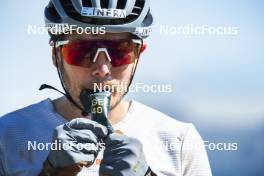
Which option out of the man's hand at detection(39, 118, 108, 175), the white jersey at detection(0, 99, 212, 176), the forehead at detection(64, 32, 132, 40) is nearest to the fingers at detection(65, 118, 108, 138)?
the man's hand at detection(39, 118, 108, 175)

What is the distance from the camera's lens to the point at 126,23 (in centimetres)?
250

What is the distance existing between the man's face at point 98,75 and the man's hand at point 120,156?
0.16 metres

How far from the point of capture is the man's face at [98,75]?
2432 mm

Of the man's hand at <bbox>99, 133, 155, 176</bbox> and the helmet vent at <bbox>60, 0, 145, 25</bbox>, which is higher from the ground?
the helmet vent at <bbox>60, 0, 145, 25</bbox>

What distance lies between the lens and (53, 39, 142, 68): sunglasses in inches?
96.6

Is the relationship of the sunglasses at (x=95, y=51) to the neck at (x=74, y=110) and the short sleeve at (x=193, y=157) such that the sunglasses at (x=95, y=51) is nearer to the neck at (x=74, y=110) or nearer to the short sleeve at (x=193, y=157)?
the neck at (x=74, y=110)

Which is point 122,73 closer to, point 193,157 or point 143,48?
point 143,48

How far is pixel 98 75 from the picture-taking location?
2.43 m

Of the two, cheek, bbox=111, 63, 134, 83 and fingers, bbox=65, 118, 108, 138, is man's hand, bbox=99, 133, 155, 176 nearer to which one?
fingers, bbox=65, 118, 108, 138

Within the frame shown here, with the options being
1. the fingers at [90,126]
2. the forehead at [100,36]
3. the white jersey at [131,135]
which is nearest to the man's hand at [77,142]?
the fingers at [90,126]

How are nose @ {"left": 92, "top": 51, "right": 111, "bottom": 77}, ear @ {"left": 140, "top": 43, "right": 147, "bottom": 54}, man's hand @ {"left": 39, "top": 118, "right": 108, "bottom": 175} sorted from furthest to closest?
ear @ {"left": 140, "top": 43, "right": 147, "bottom": 54}, nose @ {"left": 92, "top": 51, "right": 111, "bottom": 77}, man's hand @ {"left": 39, "top": 118, "right": 108, "bottom": 175}

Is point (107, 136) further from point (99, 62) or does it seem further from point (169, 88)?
point (169, 88)

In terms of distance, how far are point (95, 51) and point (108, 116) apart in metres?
A: 0.18

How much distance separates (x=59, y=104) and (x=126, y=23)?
289 millimetres
